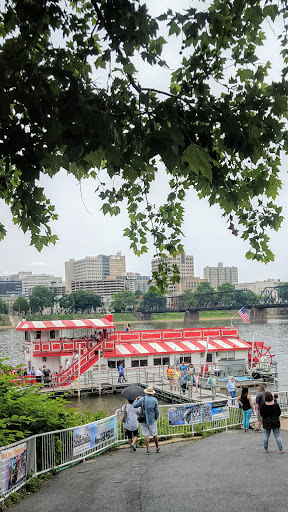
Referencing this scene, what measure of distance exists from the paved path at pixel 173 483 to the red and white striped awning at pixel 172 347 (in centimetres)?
2372

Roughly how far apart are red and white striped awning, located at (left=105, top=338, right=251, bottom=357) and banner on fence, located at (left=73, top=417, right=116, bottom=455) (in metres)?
23.1

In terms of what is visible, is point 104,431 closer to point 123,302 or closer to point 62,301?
point 123,302

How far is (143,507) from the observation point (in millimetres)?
8531

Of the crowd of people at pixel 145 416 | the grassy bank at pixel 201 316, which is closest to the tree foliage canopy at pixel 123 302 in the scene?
the grassy bank at pixel 201 316

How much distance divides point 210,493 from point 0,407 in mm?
4261

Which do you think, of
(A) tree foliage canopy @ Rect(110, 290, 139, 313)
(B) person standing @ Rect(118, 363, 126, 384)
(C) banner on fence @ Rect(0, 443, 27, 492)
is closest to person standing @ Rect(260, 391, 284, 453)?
(C) banner on fence @ Rect(0, 443, 27, 492)

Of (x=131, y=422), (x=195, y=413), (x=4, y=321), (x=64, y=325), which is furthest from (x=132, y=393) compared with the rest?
(x=4, y=321)

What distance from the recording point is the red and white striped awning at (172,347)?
1463 inches

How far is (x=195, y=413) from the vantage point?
54.0 ft

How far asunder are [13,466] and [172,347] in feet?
97.7

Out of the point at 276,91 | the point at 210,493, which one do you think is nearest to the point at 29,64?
the point at 276,91

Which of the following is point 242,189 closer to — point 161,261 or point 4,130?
point 4,130

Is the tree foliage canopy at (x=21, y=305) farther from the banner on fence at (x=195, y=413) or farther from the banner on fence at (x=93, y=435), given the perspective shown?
the banner on fence at (x=93, y=435)

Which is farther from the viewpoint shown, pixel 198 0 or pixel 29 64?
pixel 198 0
